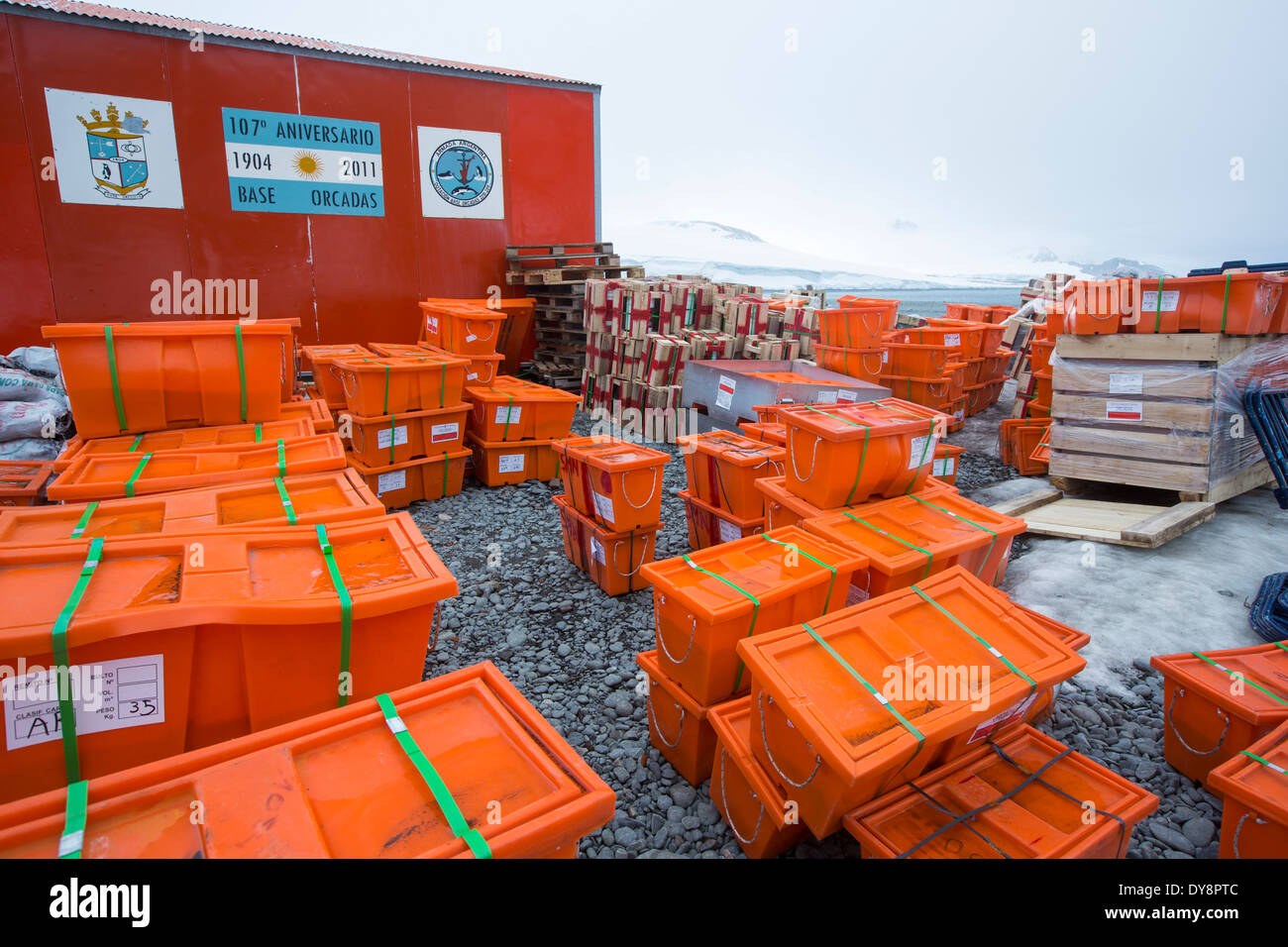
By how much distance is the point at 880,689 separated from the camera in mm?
2506

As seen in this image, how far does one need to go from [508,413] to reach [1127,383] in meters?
6.05

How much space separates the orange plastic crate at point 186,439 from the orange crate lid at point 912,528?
354 cm

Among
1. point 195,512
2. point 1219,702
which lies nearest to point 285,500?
point 195,512

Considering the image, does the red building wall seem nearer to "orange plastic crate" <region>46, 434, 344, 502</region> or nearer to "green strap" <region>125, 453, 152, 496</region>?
"orange plastic crate" <region>46, 434, 344, 502</region>

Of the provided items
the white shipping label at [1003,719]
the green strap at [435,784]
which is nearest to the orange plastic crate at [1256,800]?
the white shipping label at [1003,719]

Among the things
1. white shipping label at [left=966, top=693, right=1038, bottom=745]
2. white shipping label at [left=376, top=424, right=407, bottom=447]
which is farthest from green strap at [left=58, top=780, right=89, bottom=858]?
white shipping label at [left=376, top=424, right=407, bottom=447]

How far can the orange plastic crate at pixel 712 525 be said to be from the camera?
514cm

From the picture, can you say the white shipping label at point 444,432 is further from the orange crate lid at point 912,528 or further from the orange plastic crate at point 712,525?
the orange crate lid at point 912,528

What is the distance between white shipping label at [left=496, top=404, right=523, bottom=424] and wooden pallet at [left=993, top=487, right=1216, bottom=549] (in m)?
4.99
